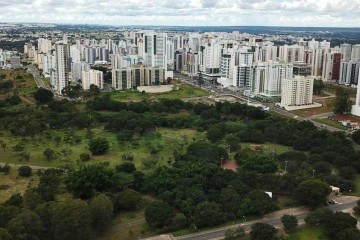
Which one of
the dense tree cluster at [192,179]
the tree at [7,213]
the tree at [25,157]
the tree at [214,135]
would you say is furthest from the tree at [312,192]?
the tree at [25,157]

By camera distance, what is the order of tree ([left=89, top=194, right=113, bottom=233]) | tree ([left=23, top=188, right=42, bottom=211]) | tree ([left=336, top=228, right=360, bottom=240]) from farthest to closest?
tree ([left=23, top=188, right=42, bottom=211]) → tree ([left=89, top=194, right=113, bottom=233]) → tree ([left=336, top=228, right=360, bottom=240])

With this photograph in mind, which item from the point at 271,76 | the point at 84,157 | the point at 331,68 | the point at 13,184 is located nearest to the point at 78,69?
the point at 271,76

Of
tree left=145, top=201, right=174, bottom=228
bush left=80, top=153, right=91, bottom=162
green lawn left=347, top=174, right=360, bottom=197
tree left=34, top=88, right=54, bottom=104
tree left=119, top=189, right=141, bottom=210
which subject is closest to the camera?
tree left=145, top=201, right=174, bottom=228

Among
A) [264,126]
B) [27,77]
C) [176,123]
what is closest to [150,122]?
[176,123]

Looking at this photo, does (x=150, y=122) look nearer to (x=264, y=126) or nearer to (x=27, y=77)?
(x=264, y=126)

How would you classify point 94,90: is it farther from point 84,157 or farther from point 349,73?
point 349,73

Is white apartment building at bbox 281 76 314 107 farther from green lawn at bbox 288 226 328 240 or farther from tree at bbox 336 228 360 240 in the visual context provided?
tree at bbox 336 228 360 240

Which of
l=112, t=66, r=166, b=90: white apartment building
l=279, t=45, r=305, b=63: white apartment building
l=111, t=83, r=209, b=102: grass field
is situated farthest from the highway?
l=279, t=45, r=305, b=63: white apartment building
